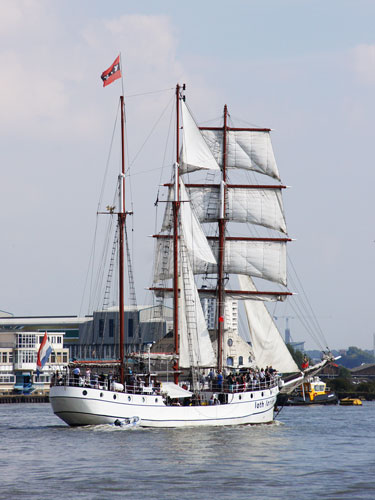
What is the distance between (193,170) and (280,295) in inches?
580

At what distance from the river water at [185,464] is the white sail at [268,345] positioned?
1305 cm

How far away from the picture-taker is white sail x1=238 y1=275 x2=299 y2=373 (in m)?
84.2

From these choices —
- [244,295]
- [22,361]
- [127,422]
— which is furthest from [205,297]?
[22,361]

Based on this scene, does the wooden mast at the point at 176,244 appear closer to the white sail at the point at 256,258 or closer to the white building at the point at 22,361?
the white sail at the point at 256,258

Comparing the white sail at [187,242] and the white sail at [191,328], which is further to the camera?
the white sail at [187,242]

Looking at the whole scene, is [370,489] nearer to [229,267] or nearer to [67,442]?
[67,442]

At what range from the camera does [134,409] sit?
2613 inches

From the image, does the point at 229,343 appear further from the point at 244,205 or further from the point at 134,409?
the point at 134,409

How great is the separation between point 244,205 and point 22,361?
95.9 m

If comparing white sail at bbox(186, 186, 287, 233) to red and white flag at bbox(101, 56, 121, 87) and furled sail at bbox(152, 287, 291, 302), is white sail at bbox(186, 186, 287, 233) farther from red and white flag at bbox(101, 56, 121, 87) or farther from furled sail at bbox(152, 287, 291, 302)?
red and white flag at bbox(101, 56, 121, 87)

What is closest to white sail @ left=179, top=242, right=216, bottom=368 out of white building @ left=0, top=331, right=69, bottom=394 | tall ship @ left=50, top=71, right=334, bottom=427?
tall ship @ left=50, top=71, right=334, bottom=427

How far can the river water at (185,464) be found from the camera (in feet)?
136

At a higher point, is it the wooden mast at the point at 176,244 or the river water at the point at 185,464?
the wooden mast at the point at 176,244

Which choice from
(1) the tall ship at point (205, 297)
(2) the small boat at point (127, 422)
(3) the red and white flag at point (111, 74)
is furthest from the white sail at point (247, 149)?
(2) the small boat at point (127, 422)
